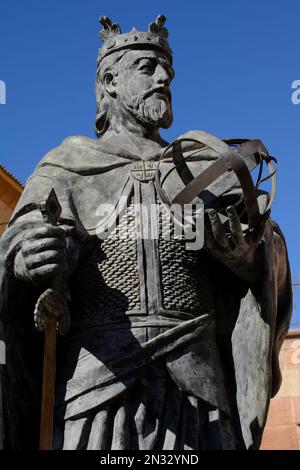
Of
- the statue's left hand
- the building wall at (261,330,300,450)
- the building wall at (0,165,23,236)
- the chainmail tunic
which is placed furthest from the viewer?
the building wall at (0,165,23,236)

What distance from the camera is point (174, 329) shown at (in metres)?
6.09

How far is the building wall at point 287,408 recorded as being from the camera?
43.8 ft

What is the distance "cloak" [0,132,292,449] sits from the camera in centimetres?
617

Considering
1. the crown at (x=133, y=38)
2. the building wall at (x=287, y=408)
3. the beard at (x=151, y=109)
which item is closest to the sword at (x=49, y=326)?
the beard at (x=151, y=109)

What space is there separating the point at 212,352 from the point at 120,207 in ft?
3.09

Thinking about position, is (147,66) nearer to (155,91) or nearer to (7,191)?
(155,91)

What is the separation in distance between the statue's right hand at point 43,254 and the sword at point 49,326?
0.07 m

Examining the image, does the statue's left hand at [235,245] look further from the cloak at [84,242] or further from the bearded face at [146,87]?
the bearded face at [146,87]

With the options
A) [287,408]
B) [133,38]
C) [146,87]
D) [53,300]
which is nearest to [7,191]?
[287,408]

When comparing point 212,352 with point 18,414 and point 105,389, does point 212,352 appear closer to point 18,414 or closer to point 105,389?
point 105,389

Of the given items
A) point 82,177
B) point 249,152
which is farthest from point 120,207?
point 249,152

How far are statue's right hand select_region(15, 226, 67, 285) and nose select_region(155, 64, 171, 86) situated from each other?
4.64ft

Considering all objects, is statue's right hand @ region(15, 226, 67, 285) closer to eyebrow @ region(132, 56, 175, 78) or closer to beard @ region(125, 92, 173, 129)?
beard @ region(125, 92, 173, 129)

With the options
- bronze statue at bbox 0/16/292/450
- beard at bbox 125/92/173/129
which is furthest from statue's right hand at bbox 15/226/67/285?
beard at bbox 125/92/173/129
